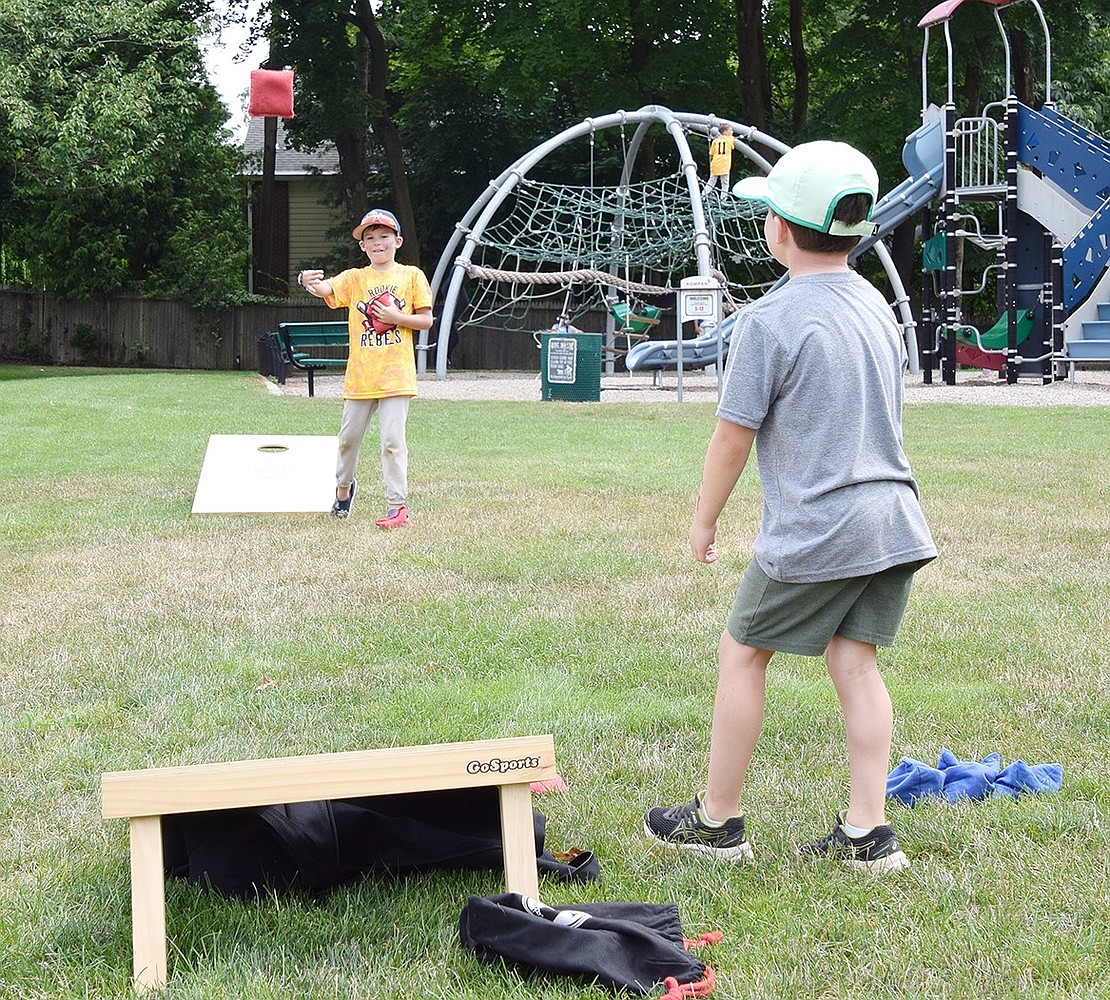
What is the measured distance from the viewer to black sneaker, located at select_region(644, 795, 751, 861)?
3361mm

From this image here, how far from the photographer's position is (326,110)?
34375 mm

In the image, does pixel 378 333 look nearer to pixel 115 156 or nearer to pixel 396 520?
pixel 396 520

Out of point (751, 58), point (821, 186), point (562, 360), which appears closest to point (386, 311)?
point (821, 186)

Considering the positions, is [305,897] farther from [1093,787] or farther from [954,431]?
[954,431]

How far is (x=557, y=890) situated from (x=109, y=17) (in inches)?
1070

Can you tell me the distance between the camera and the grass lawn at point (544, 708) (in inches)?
112

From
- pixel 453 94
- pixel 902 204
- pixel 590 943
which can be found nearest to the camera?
pixel 590 943

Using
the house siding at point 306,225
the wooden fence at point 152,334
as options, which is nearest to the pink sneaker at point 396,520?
the wooden fence at point 152,334

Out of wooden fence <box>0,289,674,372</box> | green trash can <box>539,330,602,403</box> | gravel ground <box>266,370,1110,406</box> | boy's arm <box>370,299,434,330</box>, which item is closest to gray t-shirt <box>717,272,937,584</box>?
boy's arm <box>370,299,434,330</box>

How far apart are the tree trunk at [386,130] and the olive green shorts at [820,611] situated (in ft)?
103

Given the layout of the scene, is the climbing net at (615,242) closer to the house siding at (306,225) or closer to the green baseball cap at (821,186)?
the house siding at (306,225)

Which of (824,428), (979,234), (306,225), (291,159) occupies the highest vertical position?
(291,159)

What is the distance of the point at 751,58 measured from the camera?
108 ft

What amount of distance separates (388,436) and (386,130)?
94.8 feet
